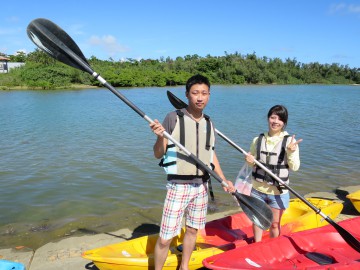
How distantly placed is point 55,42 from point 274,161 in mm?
2216

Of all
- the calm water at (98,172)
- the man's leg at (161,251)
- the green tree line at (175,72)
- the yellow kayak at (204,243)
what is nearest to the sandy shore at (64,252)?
the calm water at (98,172)

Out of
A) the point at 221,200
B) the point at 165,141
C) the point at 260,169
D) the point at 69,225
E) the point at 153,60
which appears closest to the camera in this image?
the point at 165,141

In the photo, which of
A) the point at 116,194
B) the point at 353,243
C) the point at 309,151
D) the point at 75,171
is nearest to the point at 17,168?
the point at 75,171

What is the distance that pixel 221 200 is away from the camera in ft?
20.2

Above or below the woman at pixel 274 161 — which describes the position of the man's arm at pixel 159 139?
above

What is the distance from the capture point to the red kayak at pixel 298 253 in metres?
2.94

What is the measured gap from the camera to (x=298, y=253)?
3.42 metres

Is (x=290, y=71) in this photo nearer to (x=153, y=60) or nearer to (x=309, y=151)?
(x=153, y=60)

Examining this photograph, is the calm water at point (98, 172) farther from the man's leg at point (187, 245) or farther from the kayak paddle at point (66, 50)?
the kayak paddle at point (66, 50)

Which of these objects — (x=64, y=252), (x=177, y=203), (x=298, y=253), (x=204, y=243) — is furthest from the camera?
(x=64, y=252)

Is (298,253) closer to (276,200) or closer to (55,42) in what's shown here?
(276,200)

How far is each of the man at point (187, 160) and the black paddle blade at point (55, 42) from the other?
947 millimetres

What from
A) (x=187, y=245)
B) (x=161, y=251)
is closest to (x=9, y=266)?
(x=161, y=251)

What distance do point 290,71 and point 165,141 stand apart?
80.4 meters
